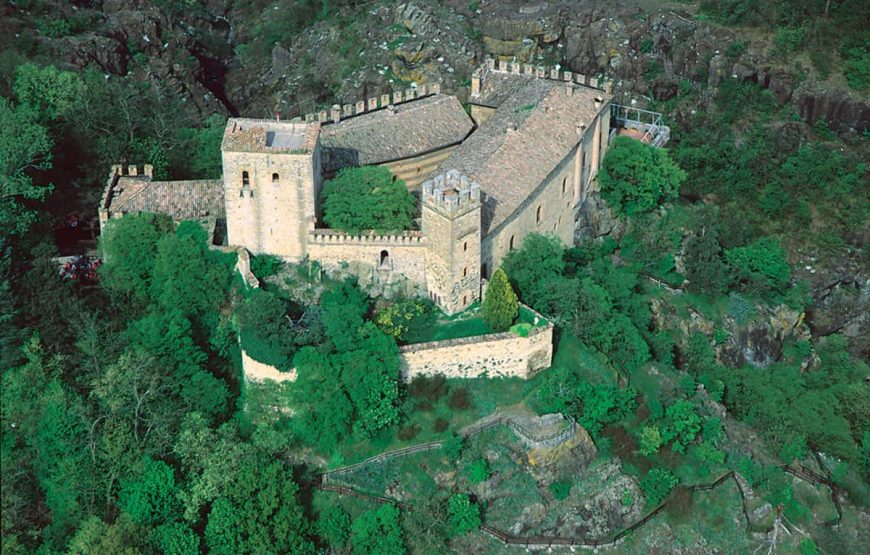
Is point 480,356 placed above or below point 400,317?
below

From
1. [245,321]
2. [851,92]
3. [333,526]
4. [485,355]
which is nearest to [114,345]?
[245,321]

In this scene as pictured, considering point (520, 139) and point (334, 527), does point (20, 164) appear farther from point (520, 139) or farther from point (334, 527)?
point (520, 139)

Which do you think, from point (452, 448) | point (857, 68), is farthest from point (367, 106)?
point (857, 68)

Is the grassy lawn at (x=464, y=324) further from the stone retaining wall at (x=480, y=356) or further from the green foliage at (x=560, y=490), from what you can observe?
the green foliage at (x=560, y=490)

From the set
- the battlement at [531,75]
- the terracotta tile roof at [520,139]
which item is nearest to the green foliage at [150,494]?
the terracotta tile roof at [520,139]

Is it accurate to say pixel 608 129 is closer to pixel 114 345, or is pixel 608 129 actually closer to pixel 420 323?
pixel 420 323

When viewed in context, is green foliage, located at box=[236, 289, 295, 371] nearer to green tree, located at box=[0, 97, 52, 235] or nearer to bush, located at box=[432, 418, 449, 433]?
bush, located at box=[432, 418, 449, 433]

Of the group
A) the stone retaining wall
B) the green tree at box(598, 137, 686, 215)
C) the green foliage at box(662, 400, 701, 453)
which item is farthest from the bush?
the green tree at box(598, 137, 686, 215)
